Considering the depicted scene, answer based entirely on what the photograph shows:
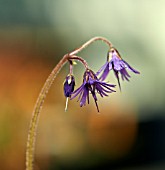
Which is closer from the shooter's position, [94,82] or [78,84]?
[94,82]

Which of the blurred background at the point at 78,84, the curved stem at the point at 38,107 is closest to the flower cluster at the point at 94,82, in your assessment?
the curved stem at the point at 38,107

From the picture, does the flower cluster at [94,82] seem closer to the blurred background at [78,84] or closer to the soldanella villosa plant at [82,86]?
the soldanella villosa plant at [82,86]

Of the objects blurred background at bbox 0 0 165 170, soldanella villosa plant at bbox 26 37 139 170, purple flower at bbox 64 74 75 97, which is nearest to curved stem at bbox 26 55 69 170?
soldanella villosa plant at bbox 26 37 139 170

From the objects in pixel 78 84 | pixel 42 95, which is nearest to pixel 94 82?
pixel 42 95

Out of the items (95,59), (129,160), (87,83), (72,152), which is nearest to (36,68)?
(95,59)

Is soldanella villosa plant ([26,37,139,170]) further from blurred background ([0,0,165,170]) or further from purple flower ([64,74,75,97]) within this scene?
blurred background ([0,0,165,170])

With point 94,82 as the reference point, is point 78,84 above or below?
above

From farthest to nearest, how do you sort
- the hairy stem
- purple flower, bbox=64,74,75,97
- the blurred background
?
the blurred background → purple flower, bbox=64,74,75,97 → the hairy stem

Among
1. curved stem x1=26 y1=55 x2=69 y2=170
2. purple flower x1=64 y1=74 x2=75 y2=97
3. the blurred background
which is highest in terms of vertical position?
the blurred background

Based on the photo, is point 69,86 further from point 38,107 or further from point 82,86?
point 38,107
